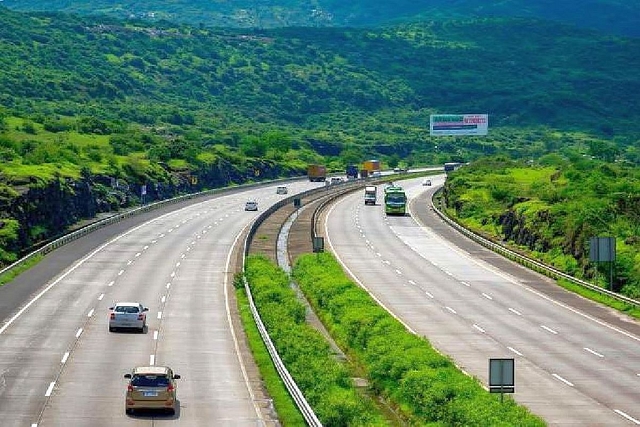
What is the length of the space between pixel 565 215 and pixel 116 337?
163ft

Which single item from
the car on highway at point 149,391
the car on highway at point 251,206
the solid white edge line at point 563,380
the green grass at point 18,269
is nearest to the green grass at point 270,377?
the car on highway at point 149,391

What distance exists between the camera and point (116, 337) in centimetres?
5922

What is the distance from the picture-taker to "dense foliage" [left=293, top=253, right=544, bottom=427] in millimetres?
39938

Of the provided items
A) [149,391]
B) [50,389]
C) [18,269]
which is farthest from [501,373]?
[18,269]

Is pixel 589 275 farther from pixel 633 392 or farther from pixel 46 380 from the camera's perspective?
pixel 46 380

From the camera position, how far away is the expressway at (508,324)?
157 feet

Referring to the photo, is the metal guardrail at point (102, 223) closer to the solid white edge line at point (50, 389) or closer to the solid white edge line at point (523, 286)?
the solid white edge line at point (523, 286)

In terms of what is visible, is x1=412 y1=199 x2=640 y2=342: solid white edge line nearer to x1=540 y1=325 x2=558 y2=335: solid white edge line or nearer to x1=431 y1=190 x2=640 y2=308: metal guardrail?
x1=431 y1=190 x2=640 y2=308: metal guardrail

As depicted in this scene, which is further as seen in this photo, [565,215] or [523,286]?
[565,215]

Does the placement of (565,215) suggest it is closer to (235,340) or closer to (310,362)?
(235,340)

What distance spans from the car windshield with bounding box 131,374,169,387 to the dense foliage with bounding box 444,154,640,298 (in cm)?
4076

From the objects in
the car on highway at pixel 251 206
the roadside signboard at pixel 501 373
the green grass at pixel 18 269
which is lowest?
the car on highway at pixel 251 206

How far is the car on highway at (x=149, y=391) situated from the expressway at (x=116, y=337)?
0.47 meters

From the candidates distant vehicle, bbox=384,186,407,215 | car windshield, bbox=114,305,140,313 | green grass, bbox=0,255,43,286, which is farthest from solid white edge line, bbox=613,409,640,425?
distant vehicle, bbox=384,186,407,215
